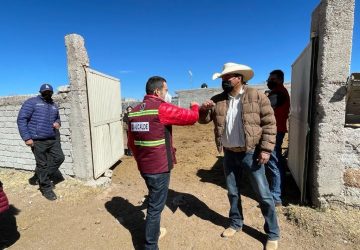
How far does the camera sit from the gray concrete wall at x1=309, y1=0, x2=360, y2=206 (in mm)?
3598

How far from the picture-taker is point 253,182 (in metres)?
3.33

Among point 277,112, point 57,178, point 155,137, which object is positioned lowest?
point 57,178

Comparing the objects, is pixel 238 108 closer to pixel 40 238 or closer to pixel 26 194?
pixel 40 238

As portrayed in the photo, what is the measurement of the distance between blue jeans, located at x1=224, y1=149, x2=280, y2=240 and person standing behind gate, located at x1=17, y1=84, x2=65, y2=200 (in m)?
3.52

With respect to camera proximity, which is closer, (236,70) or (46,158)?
(236,70)

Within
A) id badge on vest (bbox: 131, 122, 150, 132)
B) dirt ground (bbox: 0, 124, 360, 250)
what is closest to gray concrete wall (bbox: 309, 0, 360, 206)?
dirt ground (bbox: 0, 124, 360, 250)

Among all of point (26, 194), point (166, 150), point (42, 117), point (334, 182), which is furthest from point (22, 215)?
point (334, 182)

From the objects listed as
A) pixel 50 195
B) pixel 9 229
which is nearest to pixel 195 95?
pixel 50 195

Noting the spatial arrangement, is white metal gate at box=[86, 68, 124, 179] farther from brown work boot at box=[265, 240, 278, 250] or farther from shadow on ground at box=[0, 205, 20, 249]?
brown work boot at box=[265, 240, 278, 250]

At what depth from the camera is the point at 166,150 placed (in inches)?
127

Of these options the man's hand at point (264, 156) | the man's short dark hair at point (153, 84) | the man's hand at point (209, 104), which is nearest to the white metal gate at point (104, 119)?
the man's short dark hair at point (153, 84)

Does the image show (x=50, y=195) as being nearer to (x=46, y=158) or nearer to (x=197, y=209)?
(x=46, y=158)

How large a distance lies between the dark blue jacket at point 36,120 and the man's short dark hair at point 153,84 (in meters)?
2.90

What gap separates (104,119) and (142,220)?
10.1 ft
